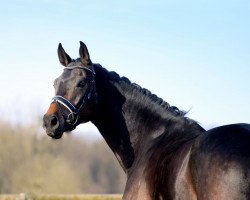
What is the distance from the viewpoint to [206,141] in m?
4.89

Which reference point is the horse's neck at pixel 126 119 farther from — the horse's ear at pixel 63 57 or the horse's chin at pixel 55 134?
the horse's chin at pixel 55 134

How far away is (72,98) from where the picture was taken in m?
6.66

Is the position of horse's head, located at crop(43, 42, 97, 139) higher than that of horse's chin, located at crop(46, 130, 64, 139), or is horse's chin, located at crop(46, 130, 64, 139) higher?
horse's head, located at crop(43, 42, 97, 139)

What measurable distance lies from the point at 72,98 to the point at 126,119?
0.84 metres

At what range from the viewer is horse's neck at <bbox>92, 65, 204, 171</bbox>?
6840mm

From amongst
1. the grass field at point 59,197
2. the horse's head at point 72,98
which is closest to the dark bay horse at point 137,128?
the horse's head at point 72,98

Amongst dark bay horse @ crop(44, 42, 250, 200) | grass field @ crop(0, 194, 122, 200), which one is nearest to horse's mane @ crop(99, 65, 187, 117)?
dark bay horse @ crop(44, 42, 250, 200)

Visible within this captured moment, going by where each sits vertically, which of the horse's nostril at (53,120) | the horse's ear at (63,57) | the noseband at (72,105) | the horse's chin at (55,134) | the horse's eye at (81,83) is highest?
the horse's ear at (63,57)

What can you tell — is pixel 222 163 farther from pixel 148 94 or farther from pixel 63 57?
pixel 63 57

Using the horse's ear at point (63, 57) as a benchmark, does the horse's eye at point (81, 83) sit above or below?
below

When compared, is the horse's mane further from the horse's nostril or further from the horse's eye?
the horse's nostril

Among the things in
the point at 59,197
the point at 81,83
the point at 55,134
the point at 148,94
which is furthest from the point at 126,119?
the point at 59,197

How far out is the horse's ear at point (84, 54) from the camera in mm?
6953

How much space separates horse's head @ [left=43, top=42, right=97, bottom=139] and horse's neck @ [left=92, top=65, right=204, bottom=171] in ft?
0.66
